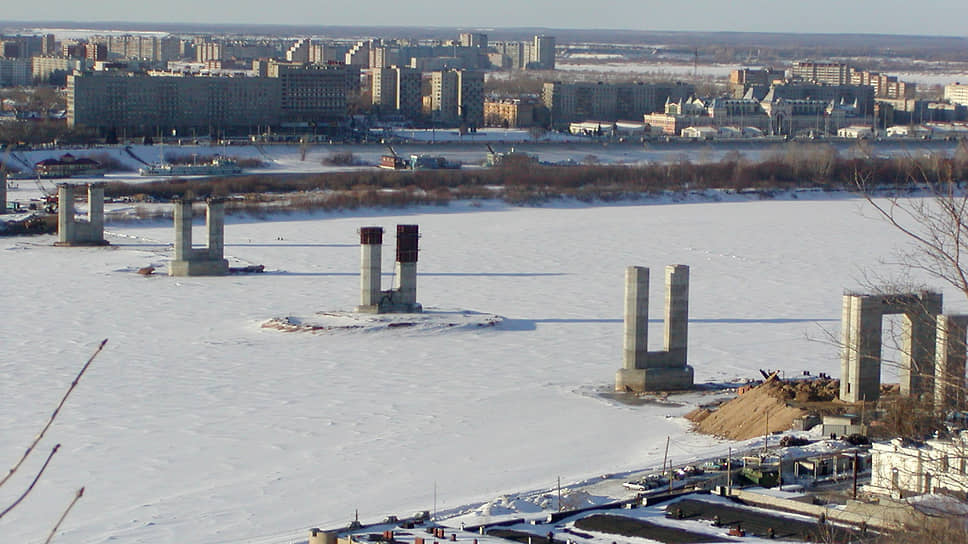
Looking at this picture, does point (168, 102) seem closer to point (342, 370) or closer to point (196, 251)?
point (196, 251)

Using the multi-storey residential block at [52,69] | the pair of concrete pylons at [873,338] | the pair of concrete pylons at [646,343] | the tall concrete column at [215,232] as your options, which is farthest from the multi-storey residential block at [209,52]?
the pair of concrete pylons at [873,338]

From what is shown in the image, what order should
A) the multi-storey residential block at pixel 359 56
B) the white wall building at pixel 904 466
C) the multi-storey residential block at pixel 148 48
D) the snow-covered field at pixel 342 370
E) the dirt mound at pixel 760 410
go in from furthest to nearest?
1. the multi-storey residential block at pixel 148 48
2. the multi-storey residential block at pixel 359 56
3. the dirt mound at pixel 760 410
4. the snow-covered field at pixel 342 370
5. the white wall building at pixel 904 466

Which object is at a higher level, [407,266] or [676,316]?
[407,266]

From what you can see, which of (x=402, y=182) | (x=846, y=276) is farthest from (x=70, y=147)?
(x=846, y=276)

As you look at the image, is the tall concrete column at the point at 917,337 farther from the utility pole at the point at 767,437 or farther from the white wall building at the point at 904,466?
the white wall building at the point at 904,466

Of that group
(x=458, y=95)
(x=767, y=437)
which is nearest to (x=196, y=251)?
(x=767, y=437)

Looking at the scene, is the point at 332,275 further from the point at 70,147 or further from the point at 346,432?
the point at 70,147
